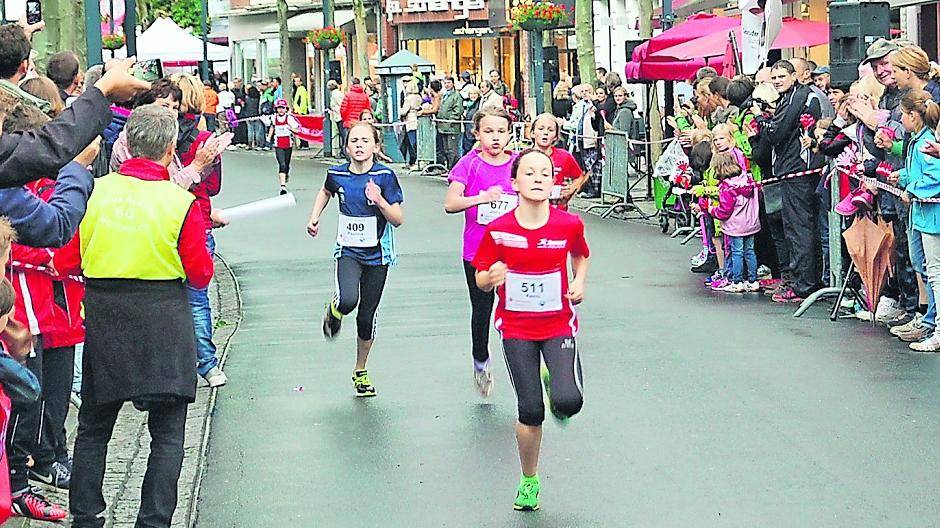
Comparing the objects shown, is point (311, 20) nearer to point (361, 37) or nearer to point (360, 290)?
point (361, 37)

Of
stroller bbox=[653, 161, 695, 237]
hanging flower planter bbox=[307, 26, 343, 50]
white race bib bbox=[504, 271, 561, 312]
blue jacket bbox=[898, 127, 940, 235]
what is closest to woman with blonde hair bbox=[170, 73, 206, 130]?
white race bib bbox=[504, 271, 561, 312]

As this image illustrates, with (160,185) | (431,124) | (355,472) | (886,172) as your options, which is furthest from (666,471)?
(431,124)

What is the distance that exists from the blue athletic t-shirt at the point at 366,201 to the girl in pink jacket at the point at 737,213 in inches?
222

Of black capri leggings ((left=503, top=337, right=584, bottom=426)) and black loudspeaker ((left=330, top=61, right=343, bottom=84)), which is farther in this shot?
black loudspeaker ((left=330, top=61, right=343, bottom=84))

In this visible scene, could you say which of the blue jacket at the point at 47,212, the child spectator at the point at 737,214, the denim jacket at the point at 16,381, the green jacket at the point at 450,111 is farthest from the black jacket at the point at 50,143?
the green jacket at the point at 450,111

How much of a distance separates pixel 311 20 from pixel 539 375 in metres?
62.0

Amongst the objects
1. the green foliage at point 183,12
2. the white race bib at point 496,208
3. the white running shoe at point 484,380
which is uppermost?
the green foliage at point 183,12

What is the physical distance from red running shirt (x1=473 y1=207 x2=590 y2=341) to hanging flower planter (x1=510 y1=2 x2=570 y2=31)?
29.0m

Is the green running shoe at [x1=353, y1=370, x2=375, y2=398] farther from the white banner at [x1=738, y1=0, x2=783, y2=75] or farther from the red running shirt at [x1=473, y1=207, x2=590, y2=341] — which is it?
the white banner at [x1=738, y1=0, x2=783, y2=75]

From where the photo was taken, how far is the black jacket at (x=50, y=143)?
5.75m

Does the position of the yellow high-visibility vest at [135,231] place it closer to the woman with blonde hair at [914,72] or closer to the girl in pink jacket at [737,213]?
the woman with blonde hair at [914,72]

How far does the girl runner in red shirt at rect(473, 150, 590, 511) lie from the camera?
7523 millimetres

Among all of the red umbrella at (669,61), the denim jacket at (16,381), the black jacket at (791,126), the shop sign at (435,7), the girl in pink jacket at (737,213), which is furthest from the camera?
the shop sign at (435,7)

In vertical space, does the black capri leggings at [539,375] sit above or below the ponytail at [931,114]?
below
